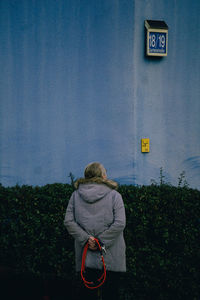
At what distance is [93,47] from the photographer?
15.7 ft

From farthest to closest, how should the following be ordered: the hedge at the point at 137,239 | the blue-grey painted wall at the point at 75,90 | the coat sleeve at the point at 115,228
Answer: the blue-grey painted wall at the point at 75,90 → the hedge at the point at 137,239 → the coat sleeve at the point at 115,228

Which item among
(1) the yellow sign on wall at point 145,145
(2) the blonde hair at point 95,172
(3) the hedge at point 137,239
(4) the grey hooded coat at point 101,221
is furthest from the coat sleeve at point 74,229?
(1) the yellow sign on wall at point 145,145

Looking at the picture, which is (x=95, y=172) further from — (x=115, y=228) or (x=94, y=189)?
(x=115, y=228)

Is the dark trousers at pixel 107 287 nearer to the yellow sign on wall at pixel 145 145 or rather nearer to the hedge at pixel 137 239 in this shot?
the hedge at pixel 137 239

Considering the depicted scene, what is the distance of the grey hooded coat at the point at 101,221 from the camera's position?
3062mm

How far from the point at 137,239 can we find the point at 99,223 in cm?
100

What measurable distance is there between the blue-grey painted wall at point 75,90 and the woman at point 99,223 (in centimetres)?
168

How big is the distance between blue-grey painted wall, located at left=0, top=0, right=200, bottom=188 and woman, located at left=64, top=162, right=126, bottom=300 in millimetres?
1683

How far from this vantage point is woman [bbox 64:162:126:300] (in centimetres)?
306

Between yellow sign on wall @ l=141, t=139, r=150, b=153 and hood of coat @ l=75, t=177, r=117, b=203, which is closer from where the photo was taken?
hood of coat @ l=75, t=177, r=117, b=203

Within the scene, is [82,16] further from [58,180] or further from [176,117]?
[58,180]

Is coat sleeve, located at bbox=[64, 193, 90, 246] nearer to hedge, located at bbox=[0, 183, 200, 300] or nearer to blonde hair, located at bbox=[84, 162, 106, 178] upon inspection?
blonde hair, located at bbox=[84, 162, 106, 178]

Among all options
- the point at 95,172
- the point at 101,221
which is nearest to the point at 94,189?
the point at 95,172

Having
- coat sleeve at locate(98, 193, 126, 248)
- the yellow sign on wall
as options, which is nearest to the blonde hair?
coat sleeve at locate(98, 193, 126, 248)
